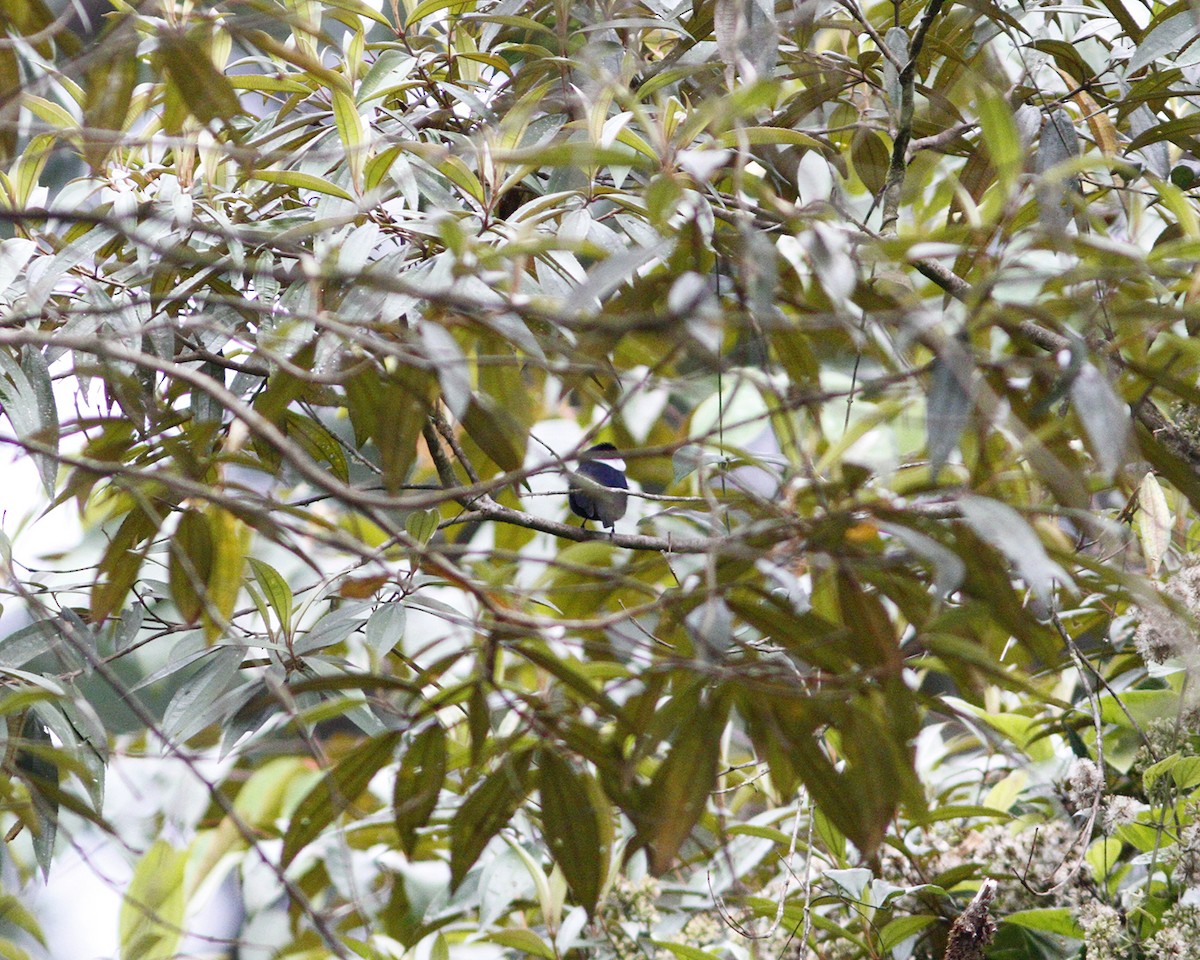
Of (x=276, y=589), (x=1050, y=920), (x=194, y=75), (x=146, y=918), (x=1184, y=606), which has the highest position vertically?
(x=194, y=75)

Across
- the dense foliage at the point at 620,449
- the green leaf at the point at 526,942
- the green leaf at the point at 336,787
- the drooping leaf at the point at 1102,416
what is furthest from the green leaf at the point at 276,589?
the drooping leaf at the point at 1102,416

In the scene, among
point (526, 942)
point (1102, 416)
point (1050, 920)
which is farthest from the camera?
A: point (526, 942)

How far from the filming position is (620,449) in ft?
2.39

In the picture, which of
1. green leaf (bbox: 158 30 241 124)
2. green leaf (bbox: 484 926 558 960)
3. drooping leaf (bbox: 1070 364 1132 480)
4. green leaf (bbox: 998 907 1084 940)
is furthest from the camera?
green leaf (bbox: 484 926 558 960)

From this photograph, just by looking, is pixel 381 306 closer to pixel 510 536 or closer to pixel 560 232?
pixel 560 232

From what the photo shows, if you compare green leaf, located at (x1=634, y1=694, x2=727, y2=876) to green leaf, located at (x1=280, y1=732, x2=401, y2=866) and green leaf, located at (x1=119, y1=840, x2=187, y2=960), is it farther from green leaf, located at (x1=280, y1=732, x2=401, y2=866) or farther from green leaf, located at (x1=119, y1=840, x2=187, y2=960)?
green leaf, located at (x1=119, y1=840, x2=187, y2=960)

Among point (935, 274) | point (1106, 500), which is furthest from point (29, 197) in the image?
point (1106, 500)

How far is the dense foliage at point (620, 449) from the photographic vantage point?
1.74 feet

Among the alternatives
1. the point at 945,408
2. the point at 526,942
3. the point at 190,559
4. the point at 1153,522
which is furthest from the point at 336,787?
the point at 1153,522

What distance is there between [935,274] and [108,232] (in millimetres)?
617

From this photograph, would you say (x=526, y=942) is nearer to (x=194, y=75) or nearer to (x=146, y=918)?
(x=146, y=918)

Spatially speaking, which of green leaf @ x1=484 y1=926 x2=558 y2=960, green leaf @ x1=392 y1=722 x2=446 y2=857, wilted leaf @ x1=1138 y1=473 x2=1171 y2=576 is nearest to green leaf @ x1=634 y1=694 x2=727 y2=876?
green leaf @ x1=392 y1=722 x2=446 y2=857

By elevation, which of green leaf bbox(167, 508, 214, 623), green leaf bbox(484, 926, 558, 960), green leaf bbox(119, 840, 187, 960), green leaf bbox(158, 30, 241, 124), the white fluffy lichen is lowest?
green leaf bbox(484, 926, 558, 960)

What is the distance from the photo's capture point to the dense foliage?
20.9 inches
